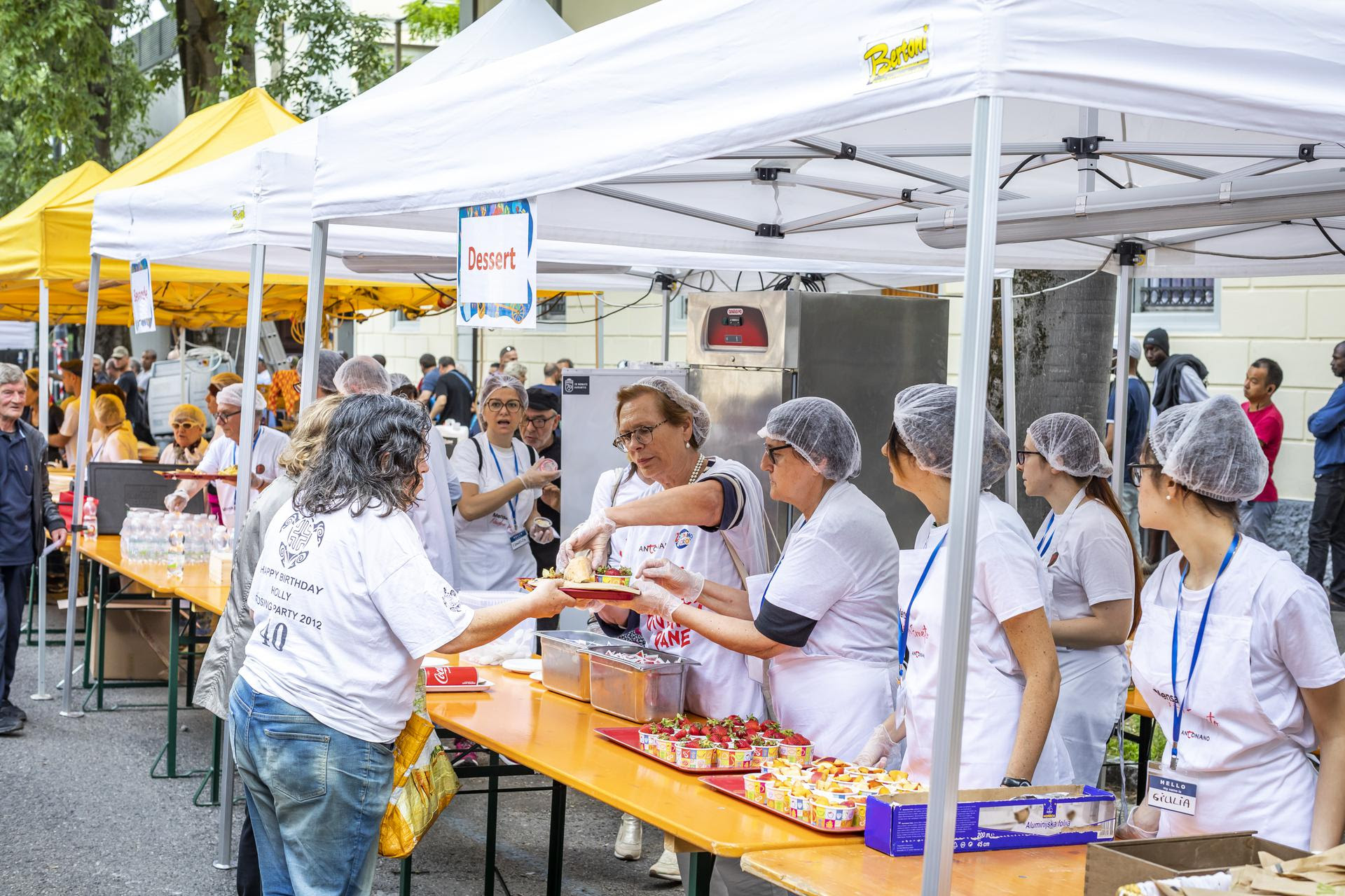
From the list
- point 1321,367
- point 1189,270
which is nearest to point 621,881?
point 1189,270

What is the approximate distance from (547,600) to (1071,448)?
1976 mm

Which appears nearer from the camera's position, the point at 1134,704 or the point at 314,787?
the point at 314,787

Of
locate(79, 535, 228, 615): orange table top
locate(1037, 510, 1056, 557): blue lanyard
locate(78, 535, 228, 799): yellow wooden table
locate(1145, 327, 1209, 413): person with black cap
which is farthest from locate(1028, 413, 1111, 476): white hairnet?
locate(1145, 327, 1209, 413): person with black cap

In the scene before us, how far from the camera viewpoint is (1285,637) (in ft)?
8.61

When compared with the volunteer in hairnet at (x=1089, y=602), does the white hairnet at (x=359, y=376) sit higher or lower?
higher

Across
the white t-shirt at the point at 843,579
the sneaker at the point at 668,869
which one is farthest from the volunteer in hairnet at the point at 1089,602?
the sneaker at the point at 668,869

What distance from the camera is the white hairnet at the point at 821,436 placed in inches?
145

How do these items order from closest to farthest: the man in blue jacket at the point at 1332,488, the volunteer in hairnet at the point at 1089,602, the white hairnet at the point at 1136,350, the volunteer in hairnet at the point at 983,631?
1. the volunteer in hairnet at the point at 983,631
2. the volunteer in hairnet at the point at 1089,602
3. the man in blue jacket at the point at 1332,488
4. the white hairnet at the point at 1136,350

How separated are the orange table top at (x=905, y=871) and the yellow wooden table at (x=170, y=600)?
3692 millimetres

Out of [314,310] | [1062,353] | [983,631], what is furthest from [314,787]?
[1062,353]

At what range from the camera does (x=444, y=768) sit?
348 centimetres

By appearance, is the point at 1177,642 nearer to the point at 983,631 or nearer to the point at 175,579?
the point at 983,631

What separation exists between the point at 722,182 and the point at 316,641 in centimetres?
283

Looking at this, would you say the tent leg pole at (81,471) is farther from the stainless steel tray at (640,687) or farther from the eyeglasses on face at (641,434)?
the stainless steel tray at (640,687)
